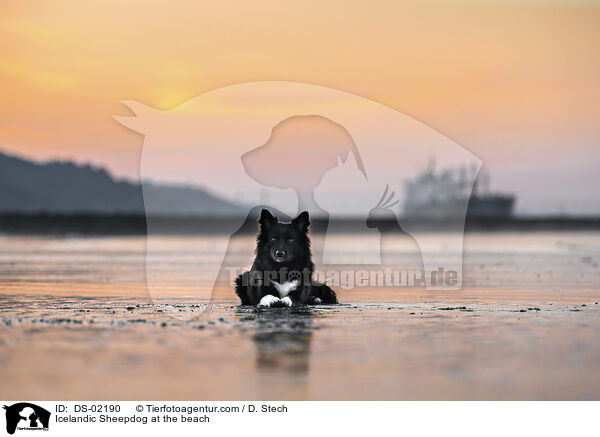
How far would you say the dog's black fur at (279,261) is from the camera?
10273mm

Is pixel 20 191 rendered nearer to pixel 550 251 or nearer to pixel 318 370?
pixel 550 251

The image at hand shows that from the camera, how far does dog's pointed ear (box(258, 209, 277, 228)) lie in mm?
10258

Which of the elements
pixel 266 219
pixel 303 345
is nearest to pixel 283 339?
pixel 303 345

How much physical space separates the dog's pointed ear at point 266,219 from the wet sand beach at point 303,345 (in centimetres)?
100

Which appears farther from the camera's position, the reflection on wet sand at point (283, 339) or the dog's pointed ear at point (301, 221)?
the dog's pointed ear at point (301, 221)

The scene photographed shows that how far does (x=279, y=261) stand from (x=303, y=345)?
2597 mm

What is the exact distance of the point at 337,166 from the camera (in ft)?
38.1
